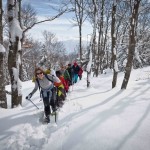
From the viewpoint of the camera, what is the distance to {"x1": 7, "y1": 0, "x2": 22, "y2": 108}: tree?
7630 millimetres

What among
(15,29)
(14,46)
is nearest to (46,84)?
(14,46)

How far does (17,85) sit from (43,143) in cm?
321

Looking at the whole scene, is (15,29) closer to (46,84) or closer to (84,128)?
(46,84)

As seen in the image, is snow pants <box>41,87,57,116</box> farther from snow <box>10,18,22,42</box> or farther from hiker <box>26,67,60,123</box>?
snow <box>10,18,22,42</box>

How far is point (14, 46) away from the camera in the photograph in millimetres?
7855

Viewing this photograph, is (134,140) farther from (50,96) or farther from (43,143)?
(50,96)

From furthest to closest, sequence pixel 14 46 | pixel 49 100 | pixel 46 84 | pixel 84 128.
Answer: pixel 14 46
pixel 49 100
pixel 46 84
pixel 84 128

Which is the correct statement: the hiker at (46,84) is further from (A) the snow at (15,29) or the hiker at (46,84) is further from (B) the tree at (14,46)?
(A) the snow at (15,29)

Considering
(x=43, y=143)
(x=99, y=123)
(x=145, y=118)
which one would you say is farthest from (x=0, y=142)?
(x=145, y=118)

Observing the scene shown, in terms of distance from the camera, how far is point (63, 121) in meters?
7.00

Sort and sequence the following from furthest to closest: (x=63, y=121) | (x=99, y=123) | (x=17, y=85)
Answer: (x=17, y=85)
(x=63, y=121)
(x=99, y=123)

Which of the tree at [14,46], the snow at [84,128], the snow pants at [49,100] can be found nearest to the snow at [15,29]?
the tree at [14,46]

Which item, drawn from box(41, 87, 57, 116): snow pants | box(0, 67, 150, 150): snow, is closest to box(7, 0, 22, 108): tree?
box(0, 67, 150, 150): snow

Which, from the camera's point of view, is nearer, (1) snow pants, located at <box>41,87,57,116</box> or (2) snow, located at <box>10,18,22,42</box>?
(1) snow pants, located at <box>41,87,57,116</box>
